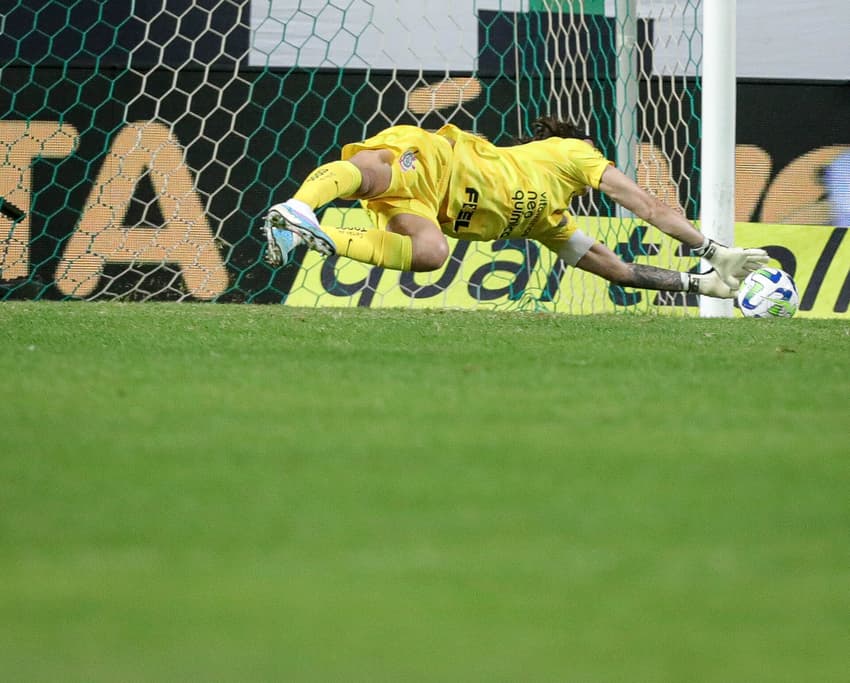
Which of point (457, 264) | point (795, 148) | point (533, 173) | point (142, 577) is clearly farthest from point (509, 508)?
point (795, 148)

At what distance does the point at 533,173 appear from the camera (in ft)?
17.3

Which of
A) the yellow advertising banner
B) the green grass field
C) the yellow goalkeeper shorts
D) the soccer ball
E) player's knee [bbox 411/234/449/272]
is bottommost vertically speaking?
the yellow advertising banner

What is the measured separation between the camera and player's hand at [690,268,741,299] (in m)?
5.66

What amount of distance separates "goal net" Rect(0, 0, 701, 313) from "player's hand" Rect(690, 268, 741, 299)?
140cm

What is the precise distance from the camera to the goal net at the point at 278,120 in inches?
286

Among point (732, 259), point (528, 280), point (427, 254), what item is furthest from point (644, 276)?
point (427, 254)

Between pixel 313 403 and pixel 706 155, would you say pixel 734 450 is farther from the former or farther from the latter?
pixel 706 155

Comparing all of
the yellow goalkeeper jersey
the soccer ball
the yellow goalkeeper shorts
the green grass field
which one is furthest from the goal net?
the green grass field

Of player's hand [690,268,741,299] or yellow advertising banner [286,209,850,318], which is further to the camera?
yellow advertising banner [286,209,850,318]

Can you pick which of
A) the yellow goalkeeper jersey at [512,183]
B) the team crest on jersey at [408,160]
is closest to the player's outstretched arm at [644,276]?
the yellow goalkeeper jersey at [512,183]

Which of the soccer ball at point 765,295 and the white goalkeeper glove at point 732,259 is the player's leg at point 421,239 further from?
the soccer ball at point 765,295

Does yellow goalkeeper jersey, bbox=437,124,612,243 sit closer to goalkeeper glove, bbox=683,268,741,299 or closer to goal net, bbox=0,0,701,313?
goalkeeper glove, bbox=683,268,741,299

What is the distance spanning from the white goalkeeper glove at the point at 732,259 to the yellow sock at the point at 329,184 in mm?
1776

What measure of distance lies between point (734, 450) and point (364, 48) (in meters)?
6.20
